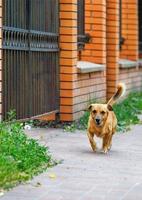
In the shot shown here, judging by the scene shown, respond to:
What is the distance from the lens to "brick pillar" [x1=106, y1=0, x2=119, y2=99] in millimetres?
18391

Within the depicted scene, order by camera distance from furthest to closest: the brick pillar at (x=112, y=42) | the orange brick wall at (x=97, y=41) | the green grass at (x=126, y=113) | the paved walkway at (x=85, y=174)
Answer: the brick pillar at (x=112, y=42) → the orange brick wall at (x=97, y=41) → the green grass at (x=126, y=113) → the paved walkway at (x=85, y=174)

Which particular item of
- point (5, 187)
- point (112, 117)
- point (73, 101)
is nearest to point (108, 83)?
point (73, 101)

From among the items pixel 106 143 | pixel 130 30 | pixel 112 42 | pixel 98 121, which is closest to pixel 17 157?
pixel 98 121

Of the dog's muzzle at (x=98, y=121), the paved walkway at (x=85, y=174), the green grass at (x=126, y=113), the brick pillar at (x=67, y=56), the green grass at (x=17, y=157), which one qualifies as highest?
the brick pillar at (x=67, y=56)

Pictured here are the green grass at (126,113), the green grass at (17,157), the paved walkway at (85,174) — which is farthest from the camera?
the green grass at (126,113)

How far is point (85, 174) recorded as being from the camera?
8906mm

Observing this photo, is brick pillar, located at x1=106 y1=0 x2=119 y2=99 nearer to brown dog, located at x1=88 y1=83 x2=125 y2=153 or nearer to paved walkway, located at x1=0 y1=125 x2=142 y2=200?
paved walkway, located at x1=0 y1=125 x2=142 y2=200

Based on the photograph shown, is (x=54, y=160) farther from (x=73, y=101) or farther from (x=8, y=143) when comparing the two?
(x=73, y=101)

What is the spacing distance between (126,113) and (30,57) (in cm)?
403

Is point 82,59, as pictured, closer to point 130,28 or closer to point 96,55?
point 96,55

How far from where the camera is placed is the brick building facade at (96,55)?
14.3m

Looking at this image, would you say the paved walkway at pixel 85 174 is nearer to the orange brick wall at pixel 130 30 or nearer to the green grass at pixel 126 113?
the green grass at pixel 126 113

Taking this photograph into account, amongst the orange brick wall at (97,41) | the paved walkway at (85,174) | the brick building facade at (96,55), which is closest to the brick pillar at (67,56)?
the brick building facade at (96,55)

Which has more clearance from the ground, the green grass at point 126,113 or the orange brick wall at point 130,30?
the orange brick wall at point 130,30
